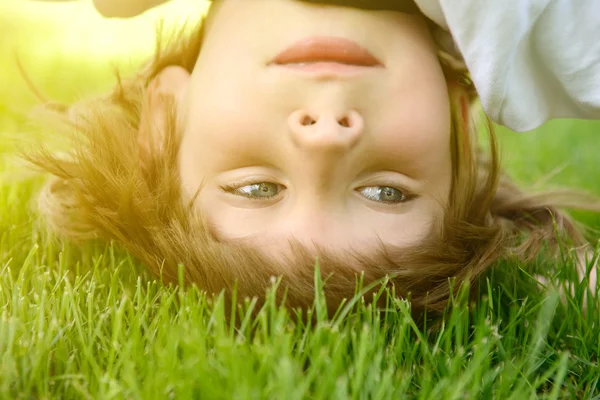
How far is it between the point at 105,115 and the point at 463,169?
1026mm

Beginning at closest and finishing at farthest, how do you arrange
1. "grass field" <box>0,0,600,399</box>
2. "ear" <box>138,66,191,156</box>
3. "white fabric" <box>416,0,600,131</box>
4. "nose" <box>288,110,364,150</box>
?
"grass field" <box>0,0,600,399</box>, "nose" <box>288,110,364,150</box>, "white fabric" <box>416,0,600,131</box>, "ear" <box>138,66,191,156</box>

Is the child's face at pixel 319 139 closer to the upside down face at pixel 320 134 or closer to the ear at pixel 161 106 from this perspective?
the upside down face at pixel 320 134

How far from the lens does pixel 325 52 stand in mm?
1914

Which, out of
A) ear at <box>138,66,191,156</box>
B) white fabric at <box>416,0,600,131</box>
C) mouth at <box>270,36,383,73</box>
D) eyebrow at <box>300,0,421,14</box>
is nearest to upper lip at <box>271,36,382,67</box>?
mouth at <box>270,36,383,73</box>

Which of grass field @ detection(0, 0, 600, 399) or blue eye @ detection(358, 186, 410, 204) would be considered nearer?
grass field @ detection(0, 0, 600, 399)

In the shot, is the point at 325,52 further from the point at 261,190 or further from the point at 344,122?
the point at 261,190

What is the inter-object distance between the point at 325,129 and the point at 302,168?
11 cm

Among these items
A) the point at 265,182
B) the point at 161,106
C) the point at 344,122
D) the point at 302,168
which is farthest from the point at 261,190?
the point at 161,106

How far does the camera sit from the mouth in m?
1.91

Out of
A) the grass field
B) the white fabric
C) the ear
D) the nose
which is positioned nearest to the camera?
the grass field

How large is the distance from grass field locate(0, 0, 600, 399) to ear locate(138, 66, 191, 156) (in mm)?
336

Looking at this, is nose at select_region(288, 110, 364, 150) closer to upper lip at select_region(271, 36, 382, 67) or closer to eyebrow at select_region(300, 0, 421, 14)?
upper lip at select_region(271, 36, 382, 67)

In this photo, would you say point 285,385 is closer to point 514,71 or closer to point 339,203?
point 339,203

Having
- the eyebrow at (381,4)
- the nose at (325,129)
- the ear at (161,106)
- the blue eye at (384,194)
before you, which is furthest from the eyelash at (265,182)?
the eyebrow at (381,4)
